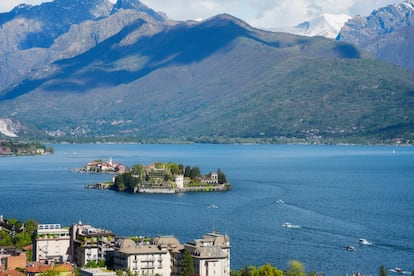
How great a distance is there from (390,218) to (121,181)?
101 feet

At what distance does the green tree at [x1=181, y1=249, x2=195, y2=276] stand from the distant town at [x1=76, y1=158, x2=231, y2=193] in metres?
45.9

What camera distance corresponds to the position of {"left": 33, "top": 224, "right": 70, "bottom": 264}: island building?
44.7m

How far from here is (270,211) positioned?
6738 centimetres

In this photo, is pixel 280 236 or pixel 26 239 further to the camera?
pixel 280 236

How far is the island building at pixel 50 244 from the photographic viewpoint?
44.7m

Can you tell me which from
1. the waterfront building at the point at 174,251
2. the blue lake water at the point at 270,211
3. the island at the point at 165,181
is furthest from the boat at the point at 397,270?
the island at the point at 165,181

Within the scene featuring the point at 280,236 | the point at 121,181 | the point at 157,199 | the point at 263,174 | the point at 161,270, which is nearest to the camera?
the point at 161,270

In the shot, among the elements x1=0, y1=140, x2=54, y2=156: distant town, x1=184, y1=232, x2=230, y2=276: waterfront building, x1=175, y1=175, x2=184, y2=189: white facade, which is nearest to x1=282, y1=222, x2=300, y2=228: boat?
x1=184, y1=232, x2=230, y2=276: waterfront building

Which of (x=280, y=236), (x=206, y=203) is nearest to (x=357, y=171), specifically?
(x=206, y=203)

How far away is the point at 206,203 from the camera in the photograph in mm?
74875

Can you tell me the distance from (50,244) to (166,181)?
44684 millimetres

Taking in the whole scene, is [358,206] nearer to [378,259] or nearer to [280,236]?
[280,236]

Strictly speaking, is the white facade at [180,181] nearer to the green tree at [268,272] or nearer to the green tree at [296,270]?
the green tree at [296,270]

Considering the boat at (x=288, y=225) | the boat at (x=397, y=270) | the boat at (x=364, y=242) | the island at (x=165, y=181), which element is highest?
the island at (x=165, y=181)
